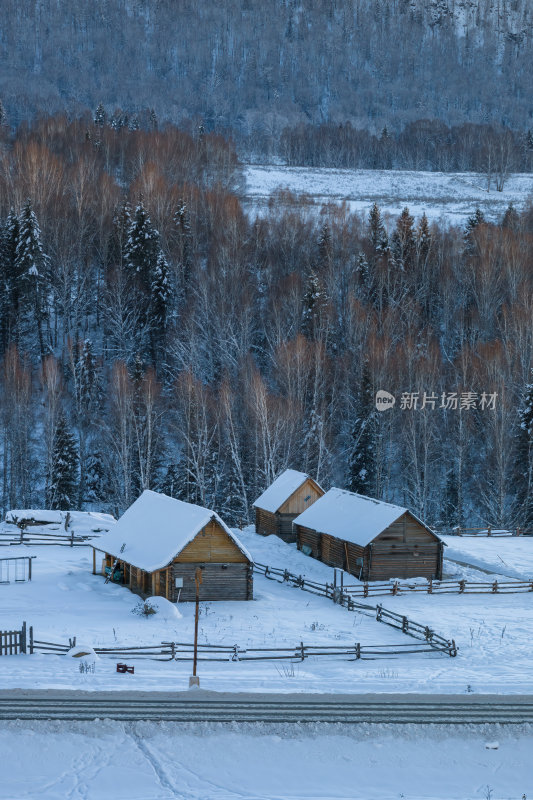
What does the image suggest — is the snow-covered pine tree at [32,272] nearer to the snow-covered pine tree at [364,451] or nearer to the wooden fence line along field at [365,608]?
the snow-covered pine tree at [364,451]

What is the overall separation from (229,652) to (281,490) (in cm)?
2418

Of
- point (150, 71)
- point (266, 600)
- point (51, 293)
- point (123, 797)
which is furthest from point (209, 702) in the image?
point (150, 71)

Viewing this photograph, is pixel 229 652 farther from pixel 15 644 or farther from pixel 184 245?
pixel 184 245

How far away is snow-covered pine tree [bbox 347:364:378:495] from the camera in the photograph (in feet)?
196

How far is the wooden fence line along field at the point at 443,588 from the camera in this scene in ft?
129

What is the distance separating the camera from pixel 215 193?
83.6m

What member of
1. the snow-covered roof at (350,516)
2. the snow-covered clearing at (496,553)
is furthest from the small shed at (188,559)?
the snow-covered clearing at (496,553)

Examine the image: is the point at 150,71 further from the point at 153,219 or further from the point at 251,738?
the point at 251,738

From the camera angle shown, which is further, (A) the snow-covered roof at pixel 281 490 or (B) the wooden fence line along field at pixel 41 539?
(A) the snow-covered roof at pixel 281 490

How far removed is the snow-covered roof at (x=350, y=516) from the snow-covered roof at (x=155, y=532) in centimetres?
766

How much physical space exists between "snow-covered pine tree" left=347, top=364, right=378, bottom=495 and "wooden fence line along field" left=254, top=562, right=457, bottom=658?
1666cm

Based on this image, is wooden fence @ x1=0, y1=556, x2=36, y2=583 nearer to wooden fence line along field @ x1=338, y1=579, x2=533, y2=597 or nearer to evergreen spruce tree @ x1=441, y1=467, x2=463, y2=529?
wooden fence line along field @ x1=338, y1=579, x2=533, y2=597

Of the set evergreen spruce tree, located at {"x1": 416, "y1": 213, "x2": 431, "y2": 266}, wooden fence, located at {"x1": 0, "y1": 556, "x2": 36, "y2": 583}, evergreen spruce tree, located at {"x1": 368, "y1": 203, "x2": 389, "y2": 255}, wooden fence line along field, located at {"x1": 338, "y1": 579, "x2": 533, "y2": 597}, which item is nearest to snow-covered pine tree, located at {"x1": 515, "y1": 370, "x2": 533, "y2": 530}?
wooden fence line along field, located at {"x1": 338, "y1": 579, "x2": 533, "y2": 597}

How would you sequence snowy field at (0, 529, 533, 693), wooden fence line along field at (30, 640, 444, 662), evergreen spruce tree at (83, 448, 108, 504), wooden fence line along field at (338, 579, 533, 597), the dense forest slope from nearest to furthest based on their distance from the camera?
snowy field at (0, 529, 533, 693), wooden fence line along field at (30, 640, 444, 662), wooden fence line along field at (338, 579, 533, 597), evergreen spruce tree at (83, 448, 108, 504), the dense forest slope
